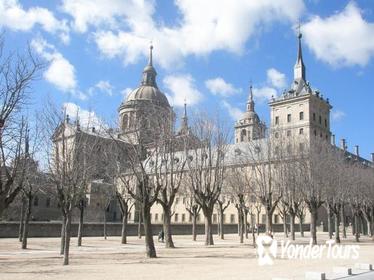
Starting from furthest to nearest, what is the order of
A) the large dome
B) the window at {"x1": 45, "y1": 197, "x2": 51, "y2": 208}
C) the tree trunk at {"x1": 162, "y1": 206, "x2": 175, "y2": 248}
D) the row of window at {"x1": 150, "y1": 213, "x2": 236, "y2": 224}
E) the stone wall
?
the large dome → the row of window at {"x1": 150, "y1": 213, "x2": 236, "y2": 224} → the window at {"x1": 45, "y1": 197, "x2": 51, "y2": 208} → the stone wall → the tree trunk at {"x1": 162, "y1": 206, "x2": 175, "y2": 248}

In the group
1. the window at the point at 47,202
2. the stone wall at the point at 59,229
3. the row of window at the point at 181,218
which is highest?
the window at the point at 47,202

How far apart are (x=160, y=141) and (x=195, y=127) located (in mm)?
8536

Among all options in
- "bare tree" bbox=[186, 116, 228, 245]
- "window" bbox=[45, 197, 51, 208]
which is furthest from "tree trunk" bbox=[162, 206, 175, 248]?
"window" bbox=[45, 197, 51, 208]

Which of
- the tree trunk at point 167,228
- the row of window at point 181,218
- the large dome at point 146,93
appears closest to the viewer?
the tree trunk at point 167,228

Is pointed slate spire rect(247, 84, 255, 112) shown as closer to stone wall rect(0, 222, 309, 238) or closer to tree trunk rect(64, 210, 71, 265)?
stone wall rect(0, 222, 309, 238)

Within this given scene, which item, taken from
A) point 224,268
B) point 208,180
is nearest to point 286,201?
point 208,180

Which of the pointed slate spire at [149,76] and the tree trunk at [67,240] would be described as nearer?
the tree trunk at [67,240]

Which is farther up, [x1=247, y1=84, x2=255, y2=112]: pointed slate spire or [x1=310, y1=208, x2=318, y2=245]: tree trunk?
[x1=247, y1=84, x2=255, y2=112]: pointed slate spire

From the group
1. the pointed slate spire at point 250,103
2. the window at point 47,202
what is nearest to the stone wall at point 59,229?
the window at point 47,202

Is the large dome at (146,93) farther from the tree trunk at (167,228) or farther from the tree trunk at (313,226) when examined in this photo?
the tree trunk at (167,228)

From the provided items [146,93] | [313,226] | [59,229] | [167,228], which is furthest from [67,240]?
[146,93]

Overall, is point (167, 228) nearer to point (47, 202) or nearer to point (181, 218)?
point (47, 202)

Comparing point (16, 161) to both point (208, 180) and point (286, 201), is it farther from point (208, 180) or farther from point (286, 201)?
point (286, 201)

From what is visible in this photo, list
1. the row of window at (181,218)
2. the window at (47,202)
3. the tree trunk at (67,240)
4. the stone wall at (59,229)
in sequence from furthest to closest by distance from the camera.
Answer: the row of window at (181,218)
the window at (47,202)
the stone wall at (59,229)
the tree trunk at (67,240)
